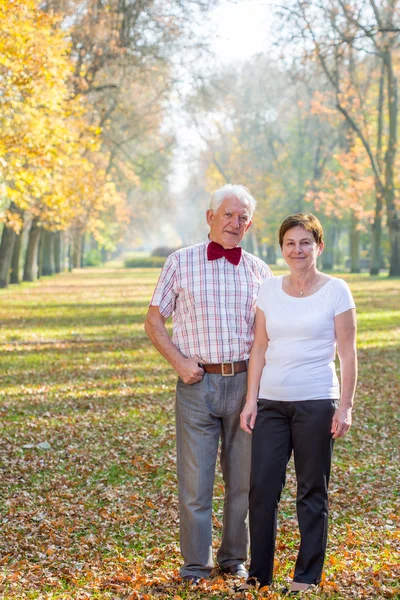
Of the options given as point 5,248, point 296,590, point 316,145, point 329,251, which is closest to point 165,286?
point 296,590

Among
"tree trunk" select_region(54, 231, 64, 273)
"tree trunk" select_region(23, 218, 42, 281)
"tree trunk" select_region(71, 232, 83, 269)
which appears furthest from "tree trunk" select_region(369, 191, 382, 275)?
"tree trunk" select_region(71, 232, 83, 269)

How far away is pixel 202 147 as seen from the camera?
67750 mm

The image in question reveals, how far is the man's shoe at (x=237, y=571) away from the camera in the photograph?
509 cm

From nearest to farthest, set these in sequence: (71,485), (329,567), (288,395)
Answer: (288,395)
(329,567)
(71,485)

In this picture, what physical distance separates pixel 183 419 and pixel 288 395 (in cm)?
69

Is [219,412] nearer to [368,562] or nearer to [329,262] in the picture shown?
[368,562]

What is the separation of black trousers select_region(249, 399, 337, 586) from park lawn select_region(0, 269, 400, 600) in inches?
7.8

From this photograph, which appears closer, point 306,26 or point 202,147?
point 306,26

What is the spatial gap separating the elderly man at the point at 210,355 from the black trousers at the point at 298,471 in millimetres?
305

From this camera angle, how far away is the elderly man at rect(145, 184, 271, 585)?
4.91 meters

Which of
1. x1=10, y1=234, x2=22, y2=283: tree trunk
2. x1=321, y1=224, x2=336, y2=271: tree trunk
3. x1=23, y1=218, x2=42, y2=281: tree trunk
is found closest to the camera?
x1=10, y1=234, x2=22, y2=283: tree trunk

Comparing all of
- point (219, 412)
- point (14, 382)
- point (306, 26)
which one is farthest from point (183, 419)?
point (306, 26)

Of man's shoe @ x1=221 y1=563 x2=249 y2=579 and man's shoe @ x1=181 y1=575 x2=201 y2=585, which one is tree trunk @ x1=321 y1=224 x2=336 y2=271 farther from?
man's shoe @ x1=181 y1=575 x2=201 y2=585

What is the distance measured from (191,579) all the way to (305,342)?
1.47 m
